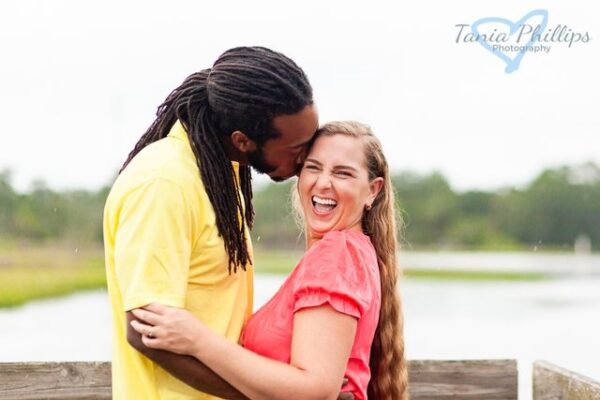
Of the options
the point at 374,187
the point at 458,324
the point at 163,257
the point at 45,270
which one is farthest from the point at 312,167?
the point at 458,324

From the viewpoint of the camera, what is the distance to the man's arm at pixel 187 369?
2000 mm

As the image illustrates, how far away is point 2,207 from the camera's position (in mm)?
28266

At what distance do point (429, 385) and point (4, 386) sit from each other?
125cm

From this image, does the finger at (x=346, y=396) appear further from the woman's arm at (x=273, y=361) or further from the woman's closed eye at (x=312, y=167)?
the woman's closed eye at (x=312, y=167)

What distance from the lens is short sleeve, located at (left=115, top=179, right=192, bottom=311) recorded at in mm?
1974

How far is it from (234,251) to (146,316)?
10.1 inches

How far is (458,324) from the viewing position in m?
25.5

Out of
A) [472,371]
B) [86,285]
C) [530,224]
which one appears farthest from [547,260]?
[472,371]

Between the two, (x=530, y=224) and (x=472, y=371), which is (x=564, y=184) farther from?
(x=472, y=371)

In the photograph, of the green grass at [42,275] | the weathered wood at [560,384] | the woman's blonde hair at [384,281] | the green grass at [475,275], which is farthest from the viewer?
the green grass at [475,275]

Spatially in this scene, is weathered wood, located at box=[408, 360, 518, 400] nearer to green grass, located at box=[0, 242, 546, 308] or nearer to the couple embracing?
the couple embracing

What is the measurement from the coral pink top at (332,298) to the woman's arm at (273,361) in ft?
0.12

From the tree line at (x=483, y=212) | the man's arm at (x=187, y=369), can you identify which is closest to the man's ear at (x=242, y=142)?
the man's arm at (x=187, y=369)

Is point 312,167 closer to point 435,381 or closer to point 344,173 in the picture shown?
point 344,173
